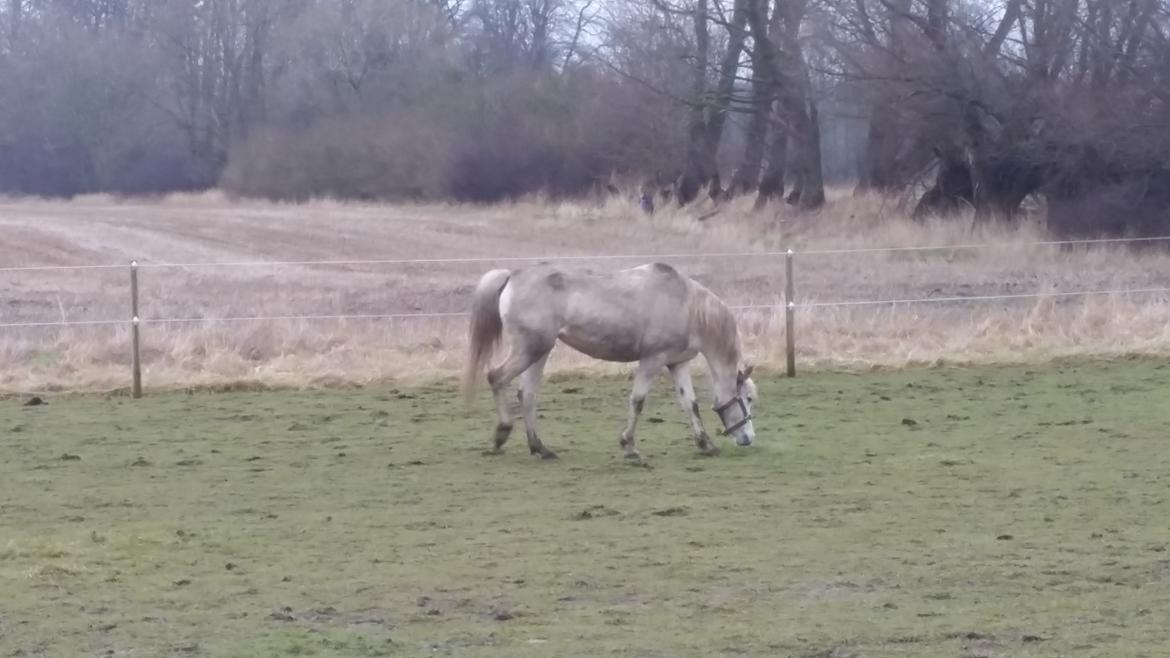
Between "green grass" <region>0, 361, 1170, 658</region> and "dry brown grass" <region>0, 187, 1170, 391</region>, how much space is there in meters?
2.19

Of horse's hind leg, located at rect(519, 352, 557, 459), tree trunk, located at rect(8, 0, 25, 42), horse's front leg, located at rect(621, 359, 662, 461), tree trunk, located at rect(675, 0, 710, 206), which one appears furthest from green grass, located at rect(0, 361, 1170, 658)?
tree trunk, located at rect(8, 0, 25, 42)

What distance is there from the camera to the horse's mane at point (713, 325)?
34.3 feet

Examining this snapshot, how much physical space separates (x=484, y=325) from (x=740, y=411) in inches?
69.9

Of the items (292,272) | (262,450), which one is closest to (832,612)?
(262,450)

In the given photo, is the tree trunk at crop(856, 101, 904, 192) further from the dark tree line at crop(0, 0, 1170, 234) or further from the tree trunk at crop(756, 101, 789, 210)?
the tree trunk at crop(756, 101, 789, 210)

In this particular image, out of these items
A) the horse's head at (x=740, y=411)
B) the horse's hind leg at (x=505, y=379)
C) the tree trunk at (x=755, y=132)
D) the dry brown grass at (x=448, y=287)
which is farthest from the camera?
the tree trunk at (x=755, y=132)

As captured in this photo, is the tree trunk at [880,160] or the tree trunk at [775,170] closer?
the tree trunk at [880,160]

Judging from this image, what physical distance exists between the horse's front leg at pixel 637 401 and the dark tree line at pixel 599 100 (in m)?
19.6

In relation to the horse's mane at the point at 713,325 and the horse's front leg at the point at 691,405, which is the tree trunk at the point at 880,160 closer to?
the horse's mane at the point at 713,325

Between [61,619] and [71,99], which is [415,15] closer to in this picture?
[71,99]

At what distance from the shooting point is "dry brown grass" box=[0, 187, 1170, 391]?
1516cm

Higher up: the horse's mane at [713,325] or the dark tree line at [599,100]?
the dark tree line at [599,100]

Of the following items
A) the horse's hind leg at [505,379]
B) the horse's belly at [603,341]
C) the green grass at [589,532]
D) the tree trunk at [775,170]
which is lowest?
the green grass at [589,532]

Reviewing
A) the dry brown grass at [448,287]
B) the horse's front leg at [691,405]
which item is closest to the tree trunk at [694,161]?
the dry brown grass at [448,287]
